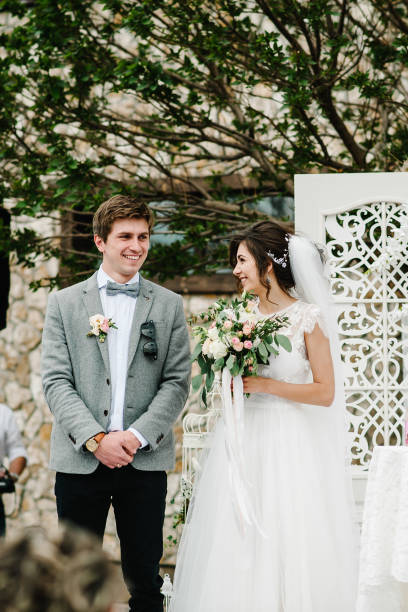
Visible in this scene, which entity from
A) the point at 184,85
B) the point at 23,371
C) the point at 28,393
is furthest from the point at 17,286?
the point at 184,85

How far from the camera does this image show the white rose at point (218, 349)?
2.92 m

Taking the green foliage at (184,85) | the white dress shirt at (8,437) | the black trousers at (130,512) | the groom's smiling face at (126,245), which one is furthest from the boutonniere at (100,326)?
the white dress shirt at (8,437)

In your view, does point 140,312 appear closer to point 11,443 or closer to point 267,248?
point 267,248

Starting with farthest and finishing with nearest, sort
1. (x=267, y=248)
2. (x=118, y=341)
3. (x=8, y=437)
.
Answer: (x=8, y=437) → (x=267, y=248) → (x=118, y=341)

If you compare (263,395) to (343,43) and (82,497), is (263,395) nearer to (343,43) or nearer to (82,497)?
(82,497)

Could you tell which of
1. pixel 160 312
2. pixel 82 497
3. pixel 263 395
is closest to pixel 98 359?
pixel 160 312

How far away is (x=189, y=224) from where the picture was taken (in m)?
4.99

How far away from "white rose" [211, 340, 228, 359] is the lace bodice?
33 cm

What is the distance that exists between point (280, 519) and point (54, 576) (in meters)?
2.23

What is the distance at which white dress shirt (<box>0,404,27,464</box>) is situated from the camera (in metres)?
4.92

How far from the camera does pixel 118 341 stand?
295 centimetres

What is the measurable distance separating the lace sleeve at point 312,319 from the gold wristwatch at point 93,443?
37.1 inches

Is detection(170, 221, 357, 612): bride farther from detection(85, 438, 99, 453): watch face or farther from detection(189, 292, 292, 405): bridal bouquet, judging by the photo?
detection(85, 438, 99, 453): watch face

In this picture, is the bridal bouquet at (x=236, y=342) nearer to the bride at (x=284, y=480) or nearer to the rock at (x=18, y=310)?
the bride at (x=284, y=480)
